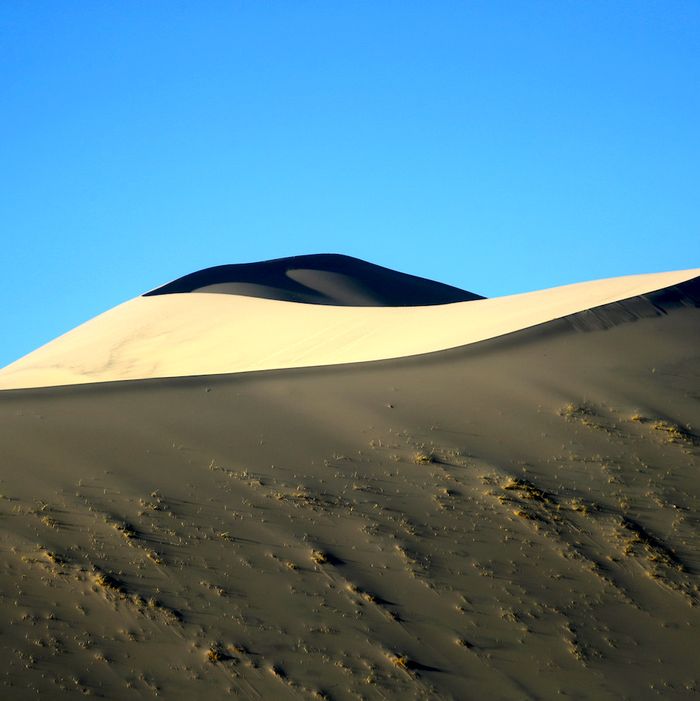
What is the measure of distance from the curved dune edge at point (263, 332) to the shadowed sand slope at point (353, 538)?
13.8 ft

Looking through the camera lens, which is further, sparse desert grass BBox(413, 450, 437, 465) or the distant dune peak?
the distant dune peak

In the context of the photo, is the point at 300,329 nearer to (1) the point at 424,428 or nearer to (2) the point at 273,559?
(1) the point at 424,428

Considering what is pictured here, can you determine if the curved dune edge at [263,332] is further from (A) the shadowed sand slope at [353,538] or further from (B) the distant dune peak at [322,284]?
(A) the shadowed sand slope at [353,538]

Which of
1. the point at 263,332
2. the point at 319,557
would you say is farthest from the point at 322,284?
the point at 319,557

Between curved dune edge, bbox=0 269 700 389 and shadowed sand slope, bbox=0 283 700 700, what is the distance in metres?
4.20

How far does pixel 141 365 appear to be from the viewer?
2953cm

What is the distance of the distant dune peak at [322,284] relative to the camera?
3850 centimetres

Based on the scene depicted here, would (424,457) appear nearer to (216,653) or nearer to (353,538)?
(353,538)

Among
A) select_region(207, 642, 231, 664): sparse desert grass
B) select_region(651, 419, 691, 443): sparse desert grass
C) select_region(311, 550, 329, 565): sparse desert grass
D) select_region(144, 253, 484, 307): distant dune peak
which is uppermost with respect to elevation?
select_region(144, 253, 484, 307): distant dune peak

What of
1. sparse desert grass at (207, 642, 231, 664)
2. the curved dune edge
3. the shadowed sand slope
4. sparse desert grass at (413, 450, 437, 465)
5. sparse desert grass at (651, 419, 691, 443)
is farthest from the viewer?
the curved dune edge

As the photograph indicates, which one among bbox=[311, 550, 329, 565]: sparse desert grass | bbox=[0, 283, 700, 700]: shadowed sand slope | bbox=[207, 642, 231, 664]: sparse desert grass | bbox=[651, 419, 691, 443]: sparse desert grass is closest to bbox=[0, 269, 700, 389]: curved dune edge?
bbox=[651, 419, 691, 443]: sparse desert grass

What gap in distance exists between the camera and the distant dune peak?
3850cm

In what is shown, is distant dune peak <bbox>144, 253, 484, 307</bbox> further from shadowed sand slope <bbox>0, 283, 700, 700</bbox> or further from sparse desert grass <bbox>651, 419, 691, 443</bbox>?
sparse desert grass <bbox>651, 419, 691, 443</bbox>

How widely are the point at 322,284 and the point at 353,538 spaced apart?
3067cm
